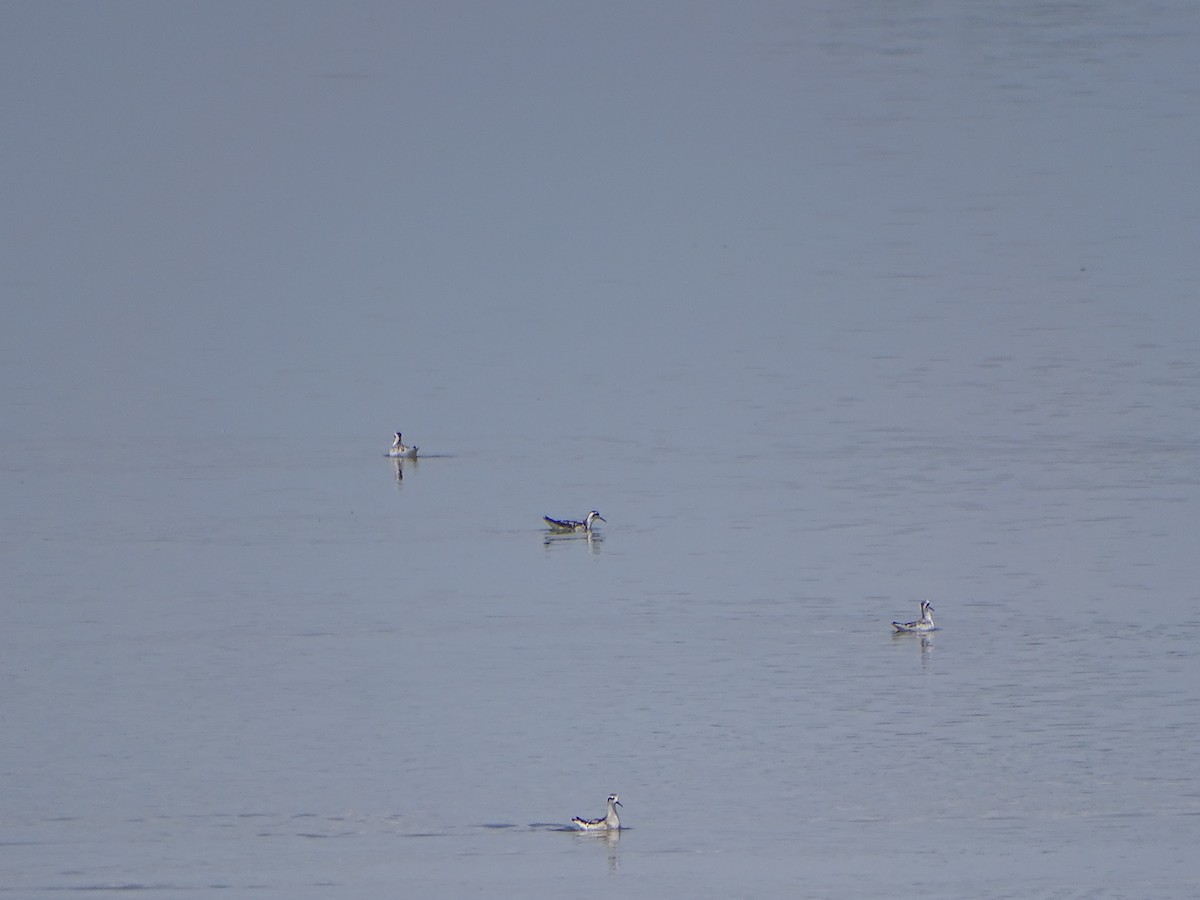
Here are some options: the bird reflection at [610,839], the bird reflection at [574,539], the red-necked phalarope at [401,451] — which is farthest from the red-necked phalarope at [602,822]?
the red-necked phalarope at [401,451]

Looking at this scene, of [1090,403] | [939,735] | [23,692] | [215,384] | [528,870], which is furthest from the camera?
[215,384]

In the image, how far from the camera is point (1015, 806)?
41.5 ft

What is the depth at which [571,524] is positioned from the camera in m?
18.8

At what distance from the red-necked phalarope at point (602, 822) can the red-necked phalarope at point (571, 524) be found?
6.36 meters

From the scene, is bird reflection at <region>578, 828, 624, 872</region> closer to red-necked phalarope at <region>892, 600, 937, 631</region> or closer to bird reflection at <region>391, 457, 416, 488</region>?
red-necked phalarope at <region>892, 600, 937, 631</region>

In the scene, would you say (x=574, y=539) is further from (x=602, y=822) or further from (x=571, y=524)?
(x=602, y=822)

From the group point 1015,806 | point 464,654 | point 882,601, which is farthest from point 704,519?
point 1015,806

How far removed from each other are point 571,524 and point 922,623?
364cm

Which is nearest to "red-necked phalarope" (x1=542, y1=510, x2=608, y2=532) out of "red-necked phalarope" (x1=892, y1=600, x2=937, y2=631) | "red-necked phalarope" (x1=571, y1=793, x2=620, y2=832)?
"red-necked phalarope" (x1=892, y1=600, x2=937, y2=631)

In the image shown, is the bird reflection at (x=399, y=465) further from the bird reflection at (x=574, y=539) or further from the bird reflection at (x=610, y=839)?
the bird reflection at (x=610, y=839)

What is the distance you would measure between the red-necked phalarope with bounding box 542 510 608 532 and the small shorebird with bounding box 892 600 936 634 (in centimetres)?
328

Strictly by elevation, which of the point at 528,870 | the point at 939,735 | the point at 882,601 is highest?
the point at 882,601

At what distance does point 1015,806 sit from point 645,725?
2.39 meters

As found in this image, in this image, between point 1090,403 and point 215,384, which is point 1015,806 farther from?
point 215,384
